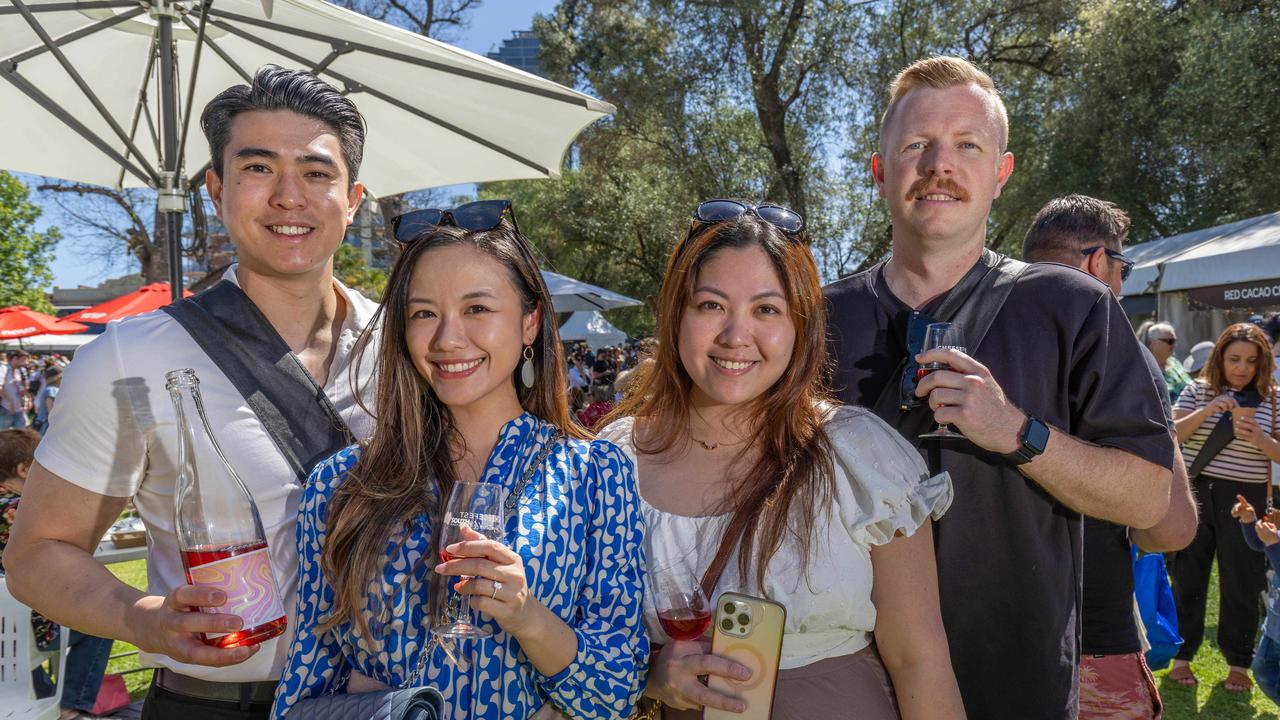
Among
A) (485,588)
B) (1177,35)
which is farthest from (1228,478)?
(1177,35)

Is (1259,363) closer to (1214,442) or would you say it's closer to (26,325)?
(1214,442)

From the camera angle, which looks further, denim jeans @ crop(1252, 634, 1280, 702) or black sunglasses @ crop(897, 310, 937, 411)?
denim jeans @ crop(1252, 634, 1280, 702)

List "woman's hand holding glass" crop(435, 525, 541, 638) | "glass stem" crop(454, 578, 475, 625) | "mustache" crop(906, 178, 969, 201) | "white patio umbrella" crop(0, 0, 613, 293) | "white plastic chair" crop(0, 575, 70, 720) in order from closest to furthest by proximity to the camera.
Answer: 1. "woman's hand holding glass" crop(435, 525, 541, 638)
2. "glass stem" crop(454, 578, 475, 625)
3. "mustache" crop(906, 178, 969, 201)
4. "white plastic chair" crop(0, 575, 70, 720)
5. "white patio umbrella" crop(0, 0, 613, 293)

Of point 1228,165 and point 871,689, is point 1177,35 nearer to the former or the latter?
point 1228,165

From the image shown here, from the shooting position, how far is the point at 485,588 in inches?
66.2

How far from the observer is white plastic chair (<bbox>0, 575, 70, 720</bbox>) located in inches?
170

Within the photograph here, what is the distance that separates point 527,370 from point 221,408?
784 mm

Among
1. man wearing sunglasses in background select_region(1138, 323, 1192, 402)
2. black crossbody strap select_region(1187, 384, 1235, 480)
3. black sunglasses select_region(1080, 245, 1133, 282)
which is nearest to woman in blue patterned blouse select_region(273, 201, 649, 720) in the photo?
black sunglasses select_region(1080, 245, 1133, 282)

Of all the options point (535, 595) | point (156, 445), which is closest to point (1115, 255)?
point (535, 595)

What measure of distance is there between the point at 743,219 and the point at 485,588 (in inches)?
49.4

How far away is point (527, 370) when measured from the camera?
2318mm

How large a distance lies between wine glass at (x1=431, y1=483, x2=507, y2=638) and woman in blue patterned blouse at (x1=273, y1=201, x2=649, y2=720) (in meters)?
0.05

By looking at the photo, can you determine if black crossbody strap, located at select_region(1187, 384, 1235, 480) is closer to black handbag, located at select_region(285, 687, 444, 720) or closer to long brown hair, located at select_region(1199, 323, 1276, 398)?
long brown hair, located at select_region(1199, 323, 1276, 398)

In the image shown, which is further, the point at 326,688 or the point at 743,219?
the point at 743,219
